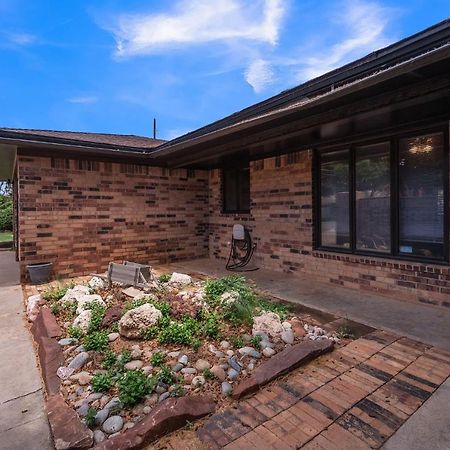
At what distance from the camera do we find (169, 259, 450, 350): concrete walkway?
126 inches

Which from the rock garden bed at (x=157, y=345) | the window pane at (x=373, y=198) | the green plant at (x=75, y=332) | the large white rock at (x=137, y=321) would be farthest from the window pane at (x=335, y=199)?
the green plant at (x=75, y=332)

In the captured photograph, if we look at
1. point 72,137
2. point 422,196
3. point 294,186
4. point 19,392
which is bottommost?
point 19,392

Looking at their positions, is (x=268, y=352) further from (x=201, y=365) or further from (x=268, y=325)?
(x=201, y=365)

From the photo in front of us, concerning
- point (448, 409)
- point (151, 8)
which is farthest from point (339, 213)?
point (151, 8)

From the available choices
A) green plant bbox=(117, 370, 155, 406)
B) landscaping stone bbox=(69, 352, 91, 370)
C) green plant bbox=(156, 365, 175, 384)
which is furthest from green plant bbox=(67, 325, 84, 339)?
green plant bbox=(156, 365, 175, 384)

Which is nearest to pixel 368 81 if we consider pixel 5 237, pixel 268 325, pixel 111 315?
pixel 268 325

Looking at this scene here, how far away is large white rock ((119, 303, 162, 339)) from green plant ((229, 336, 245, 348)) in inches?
30.5

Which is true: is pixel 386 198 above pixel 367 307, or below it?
above

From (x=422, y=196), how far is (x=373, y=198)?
65 centimetres

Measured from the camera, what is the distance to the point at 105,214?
6512mm

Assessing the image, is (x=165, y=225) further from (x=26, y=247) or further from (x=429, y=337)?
(x=429, y=337)

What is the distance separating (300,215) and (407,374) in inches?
140

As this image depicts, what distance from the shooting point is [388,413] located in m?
1.93

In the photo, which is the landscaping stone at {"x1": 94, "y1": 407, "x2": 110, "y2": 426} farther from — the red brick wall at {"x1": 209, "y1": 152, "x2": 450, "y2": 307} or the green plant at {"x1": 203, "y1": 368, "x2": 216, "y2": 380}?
the red brick wall at {"x1": 209, "y1": 152, "x2": 450, "y2": 307}
